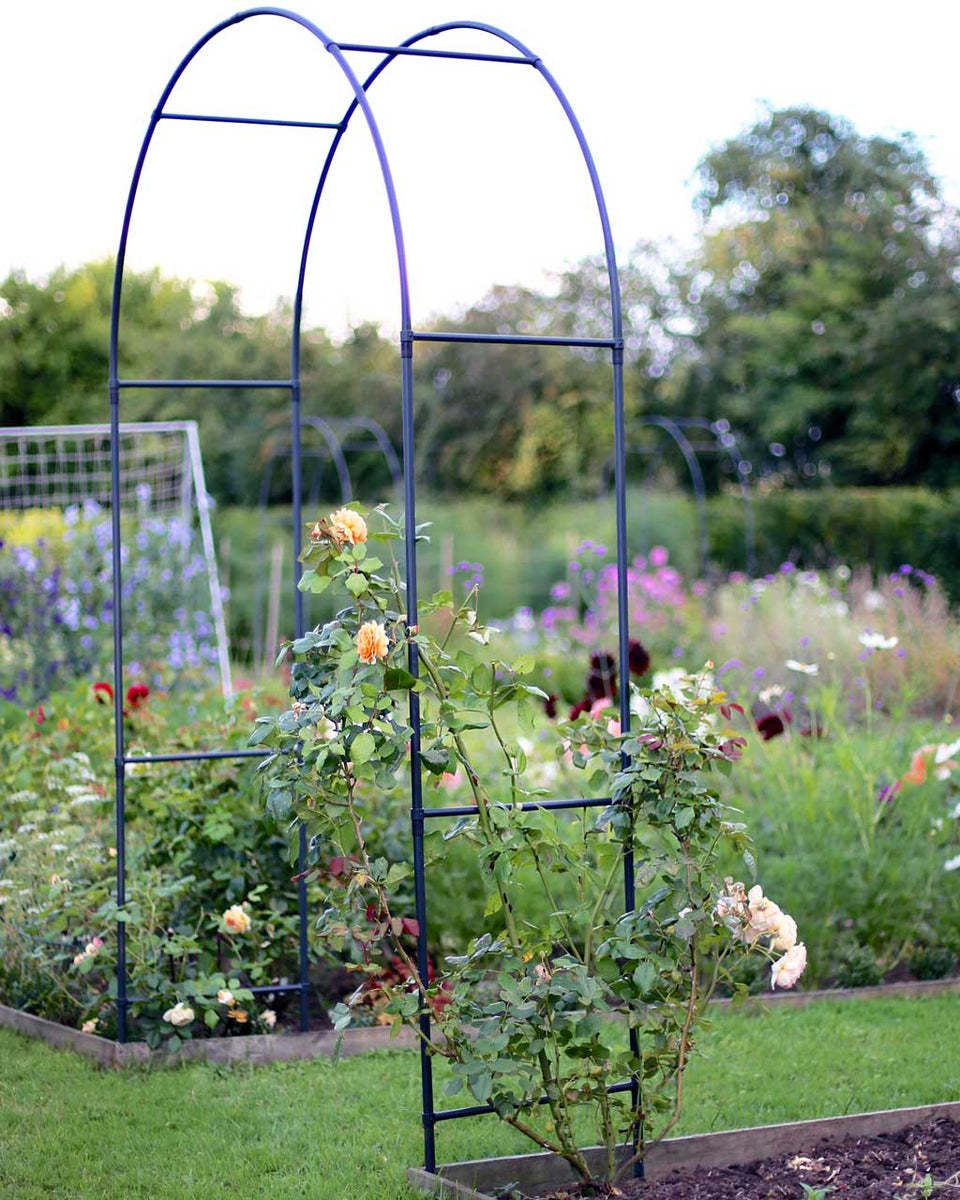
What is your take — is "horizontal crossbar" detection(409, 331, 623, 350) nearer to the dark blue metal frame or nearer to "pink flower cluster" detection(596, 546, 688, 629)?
the dark blue metal frame

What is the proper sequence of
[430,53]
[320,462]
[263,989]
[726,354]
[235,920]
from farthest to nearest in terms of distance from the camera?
[726,354] → [320,462] → [263,989] → [235,920] → [430,53]

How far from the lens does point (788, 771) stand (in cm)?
489

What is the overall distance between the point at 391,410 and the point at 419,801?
1554cm

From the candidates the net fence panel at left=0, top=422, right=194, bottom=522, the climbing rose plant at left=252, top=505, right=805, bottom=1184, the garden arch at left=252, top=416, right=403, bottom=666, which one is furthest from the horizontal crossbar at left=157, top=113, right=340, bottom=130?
the garden arch at left=252, top=416, right=403, bottom=666

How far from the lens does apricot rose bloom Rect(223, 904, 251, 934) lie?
11.3 ft

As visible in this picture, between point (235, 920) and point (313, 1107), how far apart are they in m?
0.55

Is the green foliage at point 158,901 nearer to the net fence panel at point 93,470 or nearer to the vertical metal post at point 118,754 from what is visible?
the vertical metal post at point 118,754

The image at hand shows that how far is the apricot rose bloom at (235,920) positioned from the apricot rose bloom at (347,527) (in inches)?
54.0

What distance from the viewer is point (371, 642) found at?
2.38 m

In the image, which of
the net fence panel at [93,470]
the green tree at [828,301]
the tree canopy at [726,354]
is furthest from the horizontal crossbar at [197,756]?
the green tree at [828,301]

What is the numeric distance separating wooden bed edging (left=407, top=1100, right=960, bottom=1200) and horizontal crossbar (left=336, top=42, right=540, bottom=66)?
2273 millimetres

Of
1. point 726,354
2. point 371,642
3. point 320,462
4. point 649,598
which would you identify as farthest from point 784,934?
point 726,354

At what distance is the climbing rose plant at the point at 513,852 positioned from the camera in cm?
242

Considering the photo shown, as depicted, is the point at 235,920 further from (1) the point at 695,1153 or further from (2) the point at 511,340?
(2) the point at 511,340
